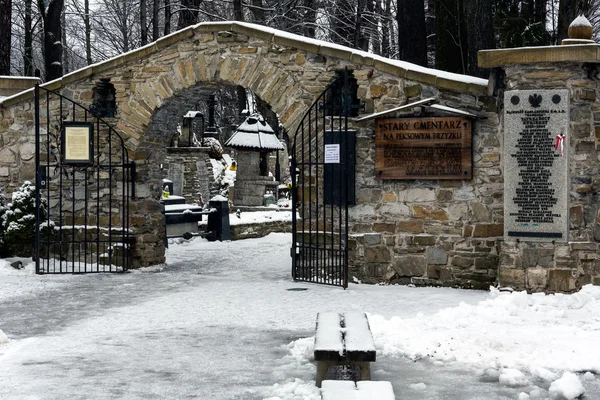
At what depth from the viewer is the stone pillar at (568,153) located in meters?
8.03

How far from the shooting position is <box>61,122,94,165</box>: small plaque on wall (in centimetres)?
1090

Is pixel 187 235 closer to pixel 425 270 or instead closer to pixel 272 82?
pixel 272 82

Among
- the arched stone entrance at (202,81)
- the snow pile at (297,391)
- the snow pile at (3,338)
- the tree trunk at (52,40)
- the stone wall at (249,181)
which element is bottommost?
the snow pile at (297,391)

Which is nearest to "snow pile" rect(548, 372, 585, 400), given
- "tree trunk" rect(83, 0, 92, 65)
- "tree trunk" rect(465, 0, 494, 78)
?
"tree trunk" rect(465, 0, 494, 78)

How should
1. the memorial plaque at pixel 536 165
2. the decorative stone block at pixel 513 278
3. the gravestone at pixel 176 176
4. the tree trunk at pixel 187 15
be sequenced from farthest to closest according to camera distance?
1. the gravestone at pixel 176 176
2. the tree trunk at pixel 187 15
3. the decorative stone block at pixel 513 278
4. the memorial plaque at pixel 536 165

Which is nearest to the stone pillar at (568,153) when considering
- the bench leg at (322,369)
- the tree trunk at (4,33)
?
the bench leg at (322,369)

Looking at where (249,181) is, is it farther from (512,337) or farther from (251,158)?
(512,337)

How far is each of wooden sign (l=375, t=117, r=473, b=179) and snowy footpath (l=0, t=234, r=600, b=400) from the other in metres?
1.37

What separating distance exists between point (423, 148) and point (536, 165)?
1.45 metres

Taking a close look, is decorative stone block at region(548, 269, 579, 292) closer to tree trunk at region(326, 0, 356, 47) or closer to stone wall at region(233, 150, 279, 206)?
tree trunk at region(326, 0, 356, 47)

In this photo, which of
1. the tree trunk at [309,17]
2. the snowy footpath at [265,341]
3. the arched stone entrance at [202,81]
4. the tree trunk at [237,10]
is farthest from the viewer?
the tree trunk at [309,17]

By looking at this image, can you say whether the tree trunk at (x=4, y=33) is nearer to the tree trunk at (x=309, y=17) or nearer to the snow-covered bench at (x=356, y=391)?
the tree trunk at (x=309, y=17)

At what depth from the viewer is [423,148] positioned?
9.15 m

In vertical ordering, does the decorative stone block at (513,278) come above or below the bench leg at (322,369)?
above
